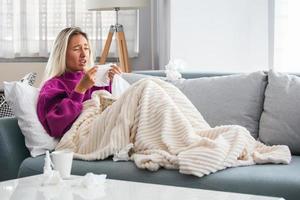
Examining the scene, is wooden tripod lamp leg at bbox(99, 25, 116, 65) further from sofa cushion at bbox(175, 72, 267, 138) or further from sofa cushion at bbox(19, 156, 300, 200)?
sofa cushion at bbox(19, 156, 300, 200)

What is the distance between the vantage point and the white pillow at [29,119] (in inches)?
94.4

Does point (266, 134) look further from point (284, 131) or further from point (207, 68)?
point (207, 68)

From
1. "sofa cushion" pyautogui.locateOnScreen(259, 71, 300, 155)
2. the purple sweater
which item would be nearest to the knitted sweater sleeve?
the purple sweater

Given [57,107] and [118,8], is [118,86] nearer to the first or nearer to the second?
[57,107]

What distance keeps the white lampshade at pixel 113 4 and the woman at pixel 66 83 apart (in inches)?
22.8

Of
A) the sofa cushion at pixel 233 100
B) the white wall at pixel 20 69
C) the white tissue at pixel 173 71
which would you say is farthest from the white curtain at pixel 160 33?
the sofa cushion at pixel 233 100

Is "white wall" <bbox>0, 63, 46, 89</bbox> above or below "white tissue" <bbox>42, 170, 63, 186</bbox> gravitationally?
above

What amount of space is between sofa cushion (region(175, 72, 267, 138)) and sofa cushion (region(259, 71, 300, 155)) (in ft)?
0.14

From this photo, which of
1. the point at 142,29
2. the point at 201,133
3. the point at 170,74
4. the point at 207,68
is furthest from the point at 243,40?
the point at 201,133

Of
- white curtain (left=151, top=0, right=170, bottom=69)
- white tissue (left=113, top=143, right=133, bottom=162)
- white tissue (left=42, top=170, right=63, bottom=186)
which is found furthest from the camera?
white curtain (left=151, top=0, right=170, bottom=69)

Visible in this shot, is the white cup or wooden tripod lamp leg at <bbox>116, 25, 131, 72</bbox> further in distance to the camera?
wooden tripod lamp leg at <bbox>116, 25, 131, 72</bbox>

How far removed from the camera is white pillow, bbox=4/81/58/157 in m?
2.40

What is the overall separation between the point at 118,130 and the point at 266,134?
0.63 meters

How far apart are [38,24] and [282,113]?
84.5 inches
